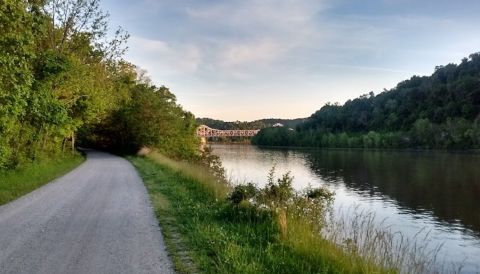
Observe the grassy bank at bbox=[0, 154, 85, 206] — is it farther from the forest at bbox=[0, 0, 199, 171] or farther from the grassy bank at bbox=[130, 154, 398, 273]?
the grassy bank at bbox=[130, 154, 398, 273]

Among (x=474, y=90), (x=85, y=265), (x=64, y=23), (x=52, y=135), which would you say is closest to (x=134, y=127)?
(x=52, y=135)

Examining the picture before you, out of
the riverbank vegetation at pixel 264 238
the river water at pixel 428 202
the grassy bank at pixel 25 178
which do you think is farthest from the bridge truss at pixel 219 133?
the riverbank vegetation at pixel 264 238

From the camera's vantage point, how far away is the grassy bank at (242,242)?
17.6 feet

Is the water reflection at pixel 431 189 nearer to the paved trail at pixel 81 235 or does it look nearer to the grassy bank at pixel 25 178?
the paved trail at pixel 81 235

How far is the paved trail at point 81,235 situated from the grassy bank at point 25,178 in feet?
1.84

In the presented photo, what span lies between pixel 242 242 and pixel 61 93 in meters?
18.6

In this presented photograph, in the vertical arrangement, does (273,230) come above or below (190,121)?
below

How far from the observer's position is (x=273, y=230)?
737 cm

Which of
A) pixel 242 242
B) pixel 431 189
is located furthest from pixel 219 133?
pixel 242 242

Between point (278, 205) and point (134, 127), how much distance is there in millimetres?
26741

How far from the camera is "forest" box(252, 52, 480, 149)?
3248 inches

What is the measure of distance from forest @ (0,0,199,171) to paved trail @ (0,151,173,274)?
3.21m

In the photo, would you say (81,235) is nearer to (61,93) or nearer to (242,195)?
(242,195)

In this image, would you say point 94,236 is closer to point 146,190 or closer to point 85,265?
point 85,265
